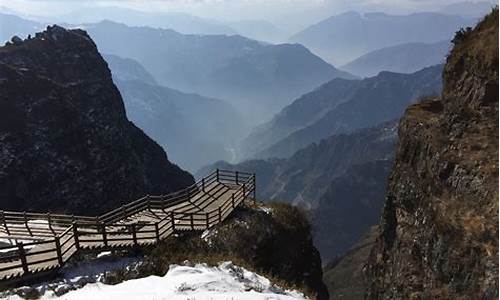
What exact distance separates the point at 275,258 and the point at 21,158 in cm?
6100

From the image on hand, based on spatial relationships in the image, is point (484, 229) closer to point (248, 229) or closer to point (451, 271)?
point (451, 271)

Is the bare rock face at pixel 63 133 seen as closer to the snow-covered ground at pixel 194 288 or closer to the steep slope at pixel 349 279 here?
the steep slope at pixel 349 279

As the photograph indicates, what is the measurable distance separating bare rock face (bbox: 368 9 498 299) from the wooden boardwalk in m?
11.2

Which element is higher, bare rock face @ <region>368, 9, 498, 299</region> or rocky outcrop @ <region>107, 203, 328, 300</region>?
bare rock face @ <region>368, 9, 498, 299</region>

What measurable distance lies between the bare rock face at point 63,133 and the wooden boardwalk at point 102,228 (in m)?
47.2

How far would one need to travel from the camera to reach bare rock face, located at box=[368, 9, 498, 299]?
19016 mm

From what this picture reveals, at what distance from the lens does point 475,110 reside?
2452 centimetres

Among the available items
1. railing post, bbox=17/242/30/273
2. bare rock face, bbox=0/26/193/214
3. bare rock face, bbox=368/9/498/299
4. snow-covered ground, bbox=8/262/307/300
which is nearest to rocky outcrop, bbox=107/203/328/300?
snow-covered ground, bbox=8/262/307/300

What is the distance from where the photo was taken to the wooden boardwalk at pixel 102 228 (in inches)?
864

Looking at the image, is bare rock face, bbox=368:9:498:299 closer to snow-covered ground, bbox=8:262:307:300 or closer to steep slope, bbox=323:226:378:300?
snow-covered ground, bbox=8:262:307:300

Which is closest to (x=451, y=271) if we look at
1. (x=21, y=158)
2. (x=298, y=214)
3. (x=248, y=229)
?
(x=248, y=229)

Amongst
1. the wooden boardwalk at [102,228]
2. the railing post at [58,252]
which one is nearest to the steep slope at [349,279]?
the wooden boardwalk at [102,228]

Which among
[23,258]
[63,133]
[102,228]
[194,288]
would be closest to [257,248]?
[102,228]

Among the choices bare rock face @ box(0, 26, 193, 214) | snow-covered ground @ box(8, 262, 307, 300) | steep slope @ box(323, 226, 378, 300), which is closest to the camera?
snow-covered ground @ box(8, 262, 307, 300)
